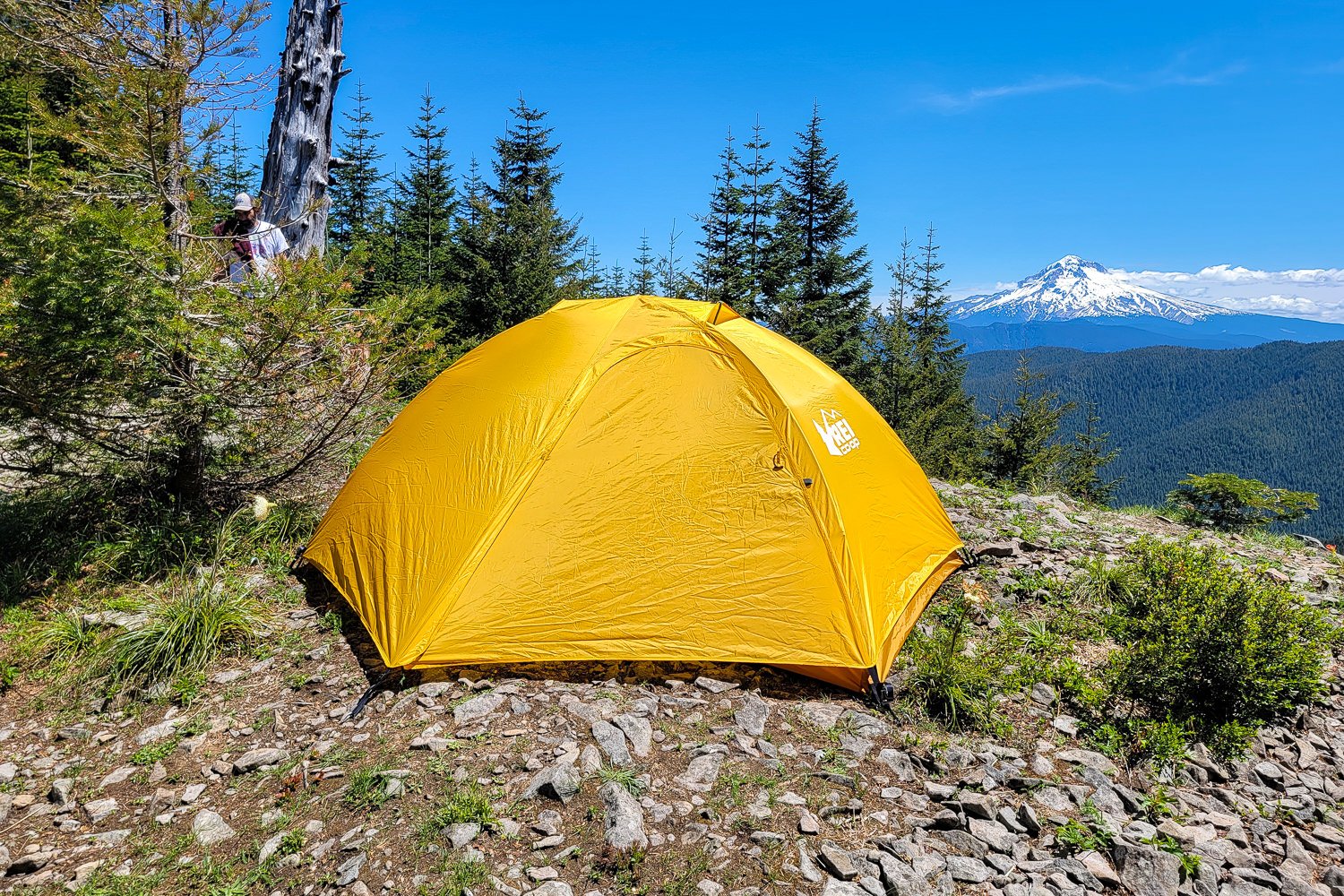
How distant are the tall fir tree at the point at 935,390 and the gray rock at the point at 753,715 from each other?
21320 millimetres

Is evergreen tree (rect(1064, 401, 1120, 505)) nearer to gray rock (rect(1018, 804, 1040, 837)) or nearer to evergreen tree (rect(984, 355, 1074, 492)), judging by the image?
evergreen tree (rect(984, 355, 1074, 492))

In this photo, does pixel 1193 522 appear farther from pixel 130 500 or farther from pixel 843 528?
pixel 130 500

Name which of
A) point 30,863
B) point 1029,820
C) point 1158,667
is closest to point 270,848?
point 30,863

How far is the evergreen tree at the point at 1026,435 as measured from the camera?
88.5ft

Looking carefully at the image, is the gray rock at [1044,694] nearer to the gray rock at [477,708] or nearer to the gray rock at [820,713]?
the gray rock at [820,713]

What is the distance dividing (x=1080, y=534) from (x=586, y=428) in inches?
292

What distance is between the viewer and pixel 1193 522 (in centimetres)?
1160

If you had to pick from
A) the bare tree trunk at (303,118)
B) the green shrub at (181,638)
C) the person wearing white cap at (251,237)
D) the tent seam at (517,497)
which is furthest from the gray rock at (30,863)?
the bare tree trunk at (303,118)

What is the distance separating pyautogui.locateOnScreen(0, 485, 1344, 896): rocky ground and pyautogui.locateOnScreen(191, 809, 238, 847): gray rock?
0.04ft

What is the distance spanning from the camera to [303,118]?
7617 millimetres

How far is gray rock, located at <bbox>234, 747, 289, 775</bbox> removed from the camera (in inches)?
154

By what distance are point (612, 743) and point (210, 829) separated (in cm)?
228

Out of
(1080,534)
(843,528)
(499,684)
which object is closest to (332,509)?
(499,684)

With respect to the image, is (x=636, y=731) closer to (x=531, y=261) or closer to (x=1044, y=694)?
(x=1044, y=694)
